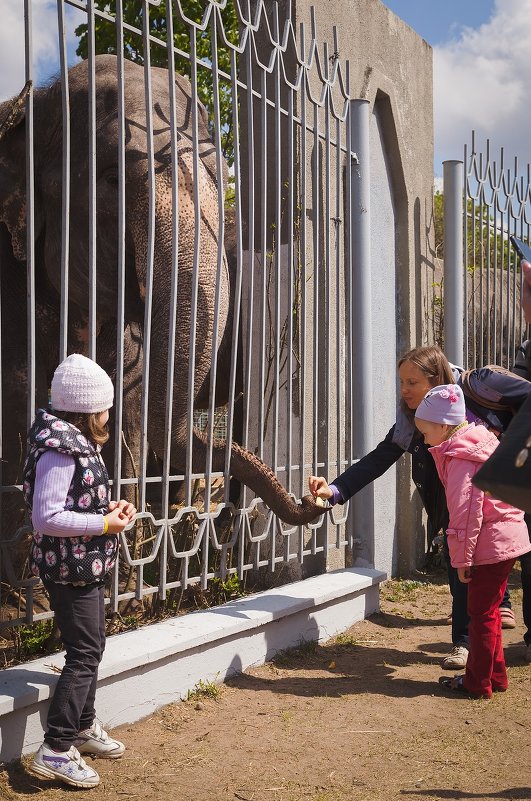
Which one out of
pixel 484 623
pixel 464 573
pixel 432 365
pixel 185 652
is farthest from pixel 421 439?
pixel 185 652

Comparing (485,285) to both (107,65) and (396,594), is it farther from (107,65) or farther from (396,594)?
(107,65)

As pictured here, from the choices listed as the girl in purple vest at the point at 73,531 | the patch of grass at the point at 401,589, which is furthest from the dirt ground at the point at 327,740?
the patch of grass at the point at 401,589

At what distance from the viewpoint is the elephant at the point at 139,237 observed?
14.1 ft

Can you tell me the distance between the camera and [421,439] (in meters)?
4.93

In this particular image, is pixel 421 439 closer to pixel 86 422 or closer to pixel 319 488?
pixel 319 488

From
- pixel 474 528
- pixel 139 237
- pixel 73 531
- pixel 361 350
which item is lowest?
pixel 474 528

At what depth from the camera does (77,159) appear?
5.02 metres

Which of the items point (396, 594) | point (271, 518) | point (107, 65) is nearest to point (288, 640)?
point (271, 518)

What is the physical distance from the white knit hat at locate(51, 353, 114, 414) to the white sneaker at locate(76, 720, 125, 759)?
113cm

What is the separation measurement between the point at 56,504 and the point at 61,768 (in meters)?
0.86

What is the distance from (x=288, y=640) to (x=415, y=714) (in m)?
1.00

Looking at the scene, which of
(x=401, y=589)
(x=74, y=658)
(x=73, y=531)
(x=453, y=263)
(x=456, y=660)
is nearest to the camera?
(x=73, y=531)

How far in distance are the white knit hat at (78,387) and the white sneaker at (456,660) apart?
234cm

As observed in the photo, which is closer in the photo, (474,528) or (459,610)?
(474,528)
